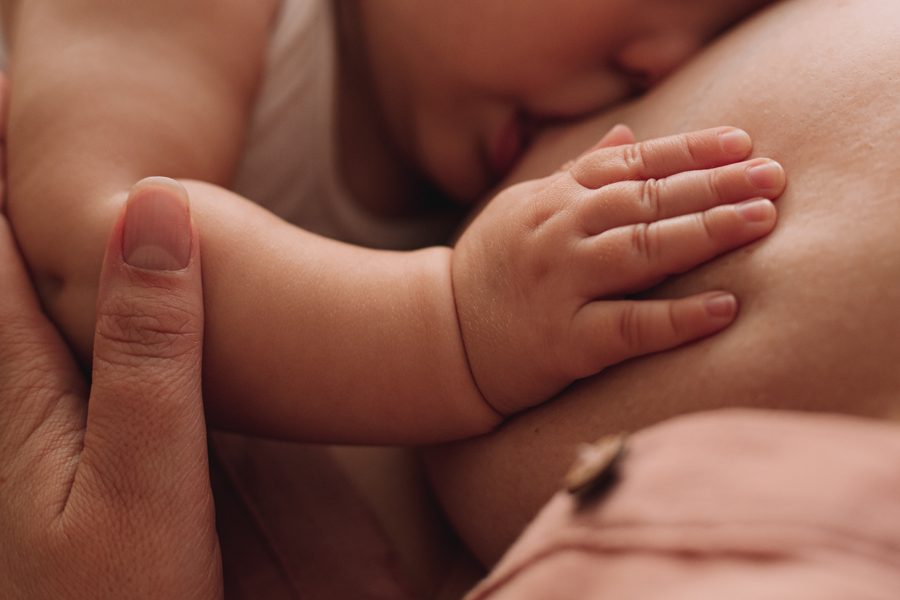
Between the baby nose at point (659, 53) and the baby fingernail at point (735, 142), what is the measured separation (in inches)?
8.8

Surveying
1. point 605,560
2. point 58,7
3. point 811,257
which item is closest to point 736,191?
point 811,257

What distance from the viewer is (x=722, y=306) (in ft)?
1.77

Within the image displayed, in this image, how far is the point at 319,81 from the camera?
96 centimetres

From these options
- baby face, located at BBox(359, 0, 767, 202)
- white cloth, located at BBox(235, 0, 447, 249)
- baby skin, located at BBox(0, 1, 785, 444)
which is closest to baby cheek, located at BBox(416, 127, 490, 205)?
baby face, located at BBox(359, 0, 767, 202)

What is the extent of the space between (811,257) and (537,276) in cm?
19

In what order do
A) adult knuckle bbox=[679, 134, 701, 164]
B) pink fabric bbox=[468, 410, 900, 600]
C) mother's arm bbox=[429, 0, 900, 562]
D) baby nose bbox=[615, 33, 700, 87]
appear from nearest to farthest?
1. pink fabric bbox=[468, 410, 900, 600]
2. mother's arm bbox=[429, 0, 900, 562]
3. adult knuckle bbox=[679, 134, 701, 164]
4. baby nose bbox=[615, 33, 700, 87]

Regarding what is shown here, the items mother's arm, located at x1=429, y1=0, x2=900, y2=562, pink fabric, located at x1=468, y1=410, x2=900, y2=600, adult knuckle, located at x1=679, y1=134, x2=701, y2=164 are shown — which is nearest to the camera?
pink fabric, located at x1=468, y1=410, x2=900, y2=600

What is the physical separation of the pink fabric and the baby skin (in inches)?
6.7

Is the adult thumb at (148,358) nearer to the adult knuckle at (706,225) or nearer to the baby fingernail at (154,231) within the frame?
the baby fingernail at (154,231)

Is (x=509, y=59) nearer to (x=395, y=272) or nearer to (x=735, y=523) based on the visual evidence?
(x=395, y=272)

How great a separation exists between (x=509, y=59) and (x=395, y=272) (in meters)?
0.29

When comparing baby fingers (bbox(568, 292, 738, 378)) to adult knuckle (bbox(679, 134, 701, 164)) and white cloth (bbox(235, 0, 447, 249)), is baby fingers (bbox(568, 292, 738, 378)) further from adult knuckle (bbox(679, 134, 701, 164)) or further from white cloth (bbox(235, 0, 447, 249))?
white cloth (bbox(235, 0, 447, 249))

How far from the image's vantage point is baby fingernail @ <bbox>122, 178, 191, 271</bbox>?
0.61 metres

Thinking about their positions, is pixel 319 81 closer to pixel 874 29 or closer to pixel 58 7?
pixel 58 7
